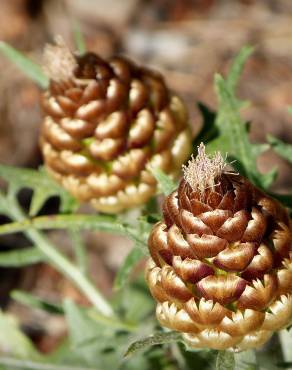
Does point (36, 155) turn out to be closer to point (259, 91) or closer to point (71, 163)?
point (259, 91)

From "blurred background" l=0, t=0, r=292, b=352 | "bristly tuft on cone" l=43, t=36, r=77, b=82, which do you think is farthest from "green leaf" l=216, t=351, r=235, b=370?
"blurred background" l=0, t=0, r=292, b=352

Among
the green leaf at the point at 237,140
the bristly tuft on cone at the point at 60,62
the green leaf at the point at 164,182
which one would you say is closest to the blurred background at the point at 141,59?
the green leaf at the point at 237,140

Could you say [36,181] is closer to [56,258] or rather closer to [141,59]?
[56,258]

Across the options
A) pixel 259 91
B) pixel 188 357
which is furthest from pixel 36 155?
pixel 188 357

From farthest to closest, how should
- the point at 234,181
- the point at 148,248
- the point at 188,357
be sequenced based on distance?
the point at 188,357 → the point at 148,248 → the point at 234,181

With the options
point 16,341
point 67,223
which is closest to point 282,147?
point 67,223
